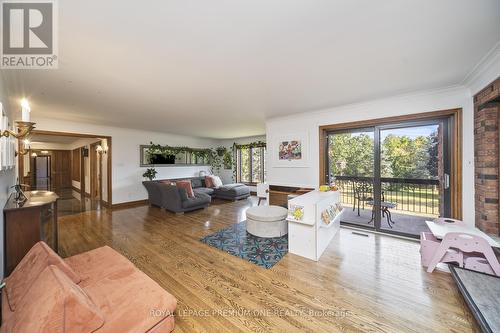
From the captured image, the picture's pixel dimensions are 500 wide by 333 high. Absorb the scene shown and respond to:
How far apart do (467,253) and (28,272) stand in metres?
4.15

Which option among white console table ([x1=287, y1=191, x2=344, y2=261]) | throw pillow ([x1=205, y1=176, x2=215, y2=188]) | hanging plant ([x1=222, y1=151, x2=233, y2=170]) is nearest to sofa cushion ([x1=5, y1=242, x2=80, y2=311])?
white console table ([x1=287, y1=191, x2=344, y2=261])

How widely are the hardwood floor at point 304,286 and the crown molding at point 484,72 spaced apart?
7.88ft

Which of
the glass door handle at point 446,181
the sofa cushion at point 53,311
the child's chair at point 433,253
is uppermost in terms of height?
the glass door handle at point 446,181

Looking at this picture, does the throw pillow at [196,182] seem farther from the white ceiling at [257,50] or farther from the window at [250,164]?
the white ceiling at [257,50]

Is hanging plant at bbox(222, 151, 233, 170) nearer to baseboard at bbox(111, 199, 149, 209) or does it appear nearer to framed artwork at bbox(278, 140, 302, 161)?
baseboard at bbox(111, 199, 149, 209)

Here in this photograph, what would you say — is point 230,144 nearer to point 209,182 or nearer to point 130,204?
point 209,182

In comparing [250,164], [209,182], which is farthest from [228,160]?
[209,182]

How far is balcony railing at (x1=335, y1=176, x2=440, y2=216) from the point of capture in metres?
3.33

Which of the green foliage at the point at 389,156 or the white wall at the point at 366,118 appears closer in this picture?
the white wall at the point at 366,118

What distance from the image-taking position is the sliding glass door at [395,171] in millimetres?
3189

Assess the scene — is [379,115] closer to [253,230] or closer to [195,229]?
[253,230]

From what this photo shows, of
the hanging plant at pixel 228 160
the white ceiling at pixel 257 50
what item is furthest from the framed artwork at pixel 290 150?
the hanging plant at pixel 228 160

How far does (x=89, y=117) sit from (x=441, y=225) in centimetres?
698

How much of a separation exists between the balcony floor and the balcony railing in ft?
0.49
